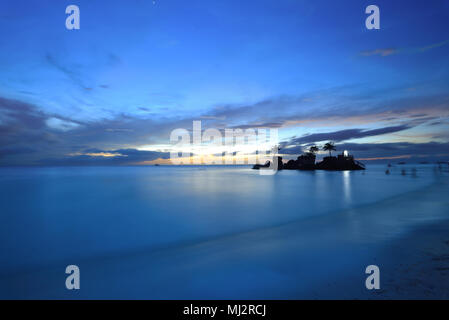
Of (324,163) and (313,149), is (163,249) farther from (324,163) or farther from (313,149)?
(313,149)

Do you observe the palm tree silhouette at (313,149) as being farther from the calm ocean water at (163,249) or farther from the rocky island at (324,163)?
the calm ocean water at (163,249)

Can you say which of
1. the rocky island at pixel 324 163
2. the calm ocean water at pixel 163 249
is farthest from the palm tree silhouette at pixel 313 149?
the calm ocean water at pixel 163 249

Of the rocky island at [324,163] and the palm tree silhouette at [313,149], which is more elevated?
the palm tree silhouette at [313,149]

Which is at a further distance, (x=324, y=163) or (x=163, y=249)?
(x=324, y=163)

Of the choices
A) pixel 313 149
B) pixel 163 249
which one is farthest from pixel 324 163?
pixel 163 249

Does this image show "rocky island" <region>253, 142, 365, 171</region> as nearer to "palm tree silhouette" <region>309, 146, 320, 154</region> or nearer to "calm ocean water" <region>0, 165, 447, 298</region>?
"palm tree silhouette" <region>309, 146, 320, 154</region>

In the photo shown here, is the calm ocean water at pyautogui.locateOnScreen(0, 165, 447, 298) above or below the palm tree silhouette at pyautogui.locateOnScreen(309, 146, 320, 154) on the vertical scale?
below

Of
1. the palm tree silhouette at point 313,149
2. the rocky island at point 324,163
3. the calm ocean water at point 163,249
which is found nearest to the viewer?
the calm ocean water at point 163,249

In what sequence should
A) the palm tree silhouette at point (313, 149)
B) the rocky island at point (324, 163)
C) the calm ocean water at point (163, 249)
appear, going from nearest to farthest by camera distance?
the calm ocean water at point (163, 249) → the rocky island at point (324, 163) → the palm tree silhouette at point (313, 149)

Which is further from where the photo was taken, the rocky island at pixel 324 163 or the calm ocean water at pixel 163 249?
the rocky island at pixel 324 163

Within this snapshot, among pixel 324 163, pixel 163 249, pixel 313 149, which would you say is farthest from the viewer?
pixel 313 149

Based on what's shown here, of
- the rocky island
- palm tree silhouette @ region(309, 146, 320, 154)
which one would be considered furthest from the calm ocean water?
palm tree silhouette @ region(309, 146, 320, 154)

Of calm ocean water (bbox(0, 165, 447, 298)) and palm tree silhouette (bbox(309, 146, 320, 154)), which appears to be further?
palm tree silhouette (bbox(309, 146, 320, 154))
